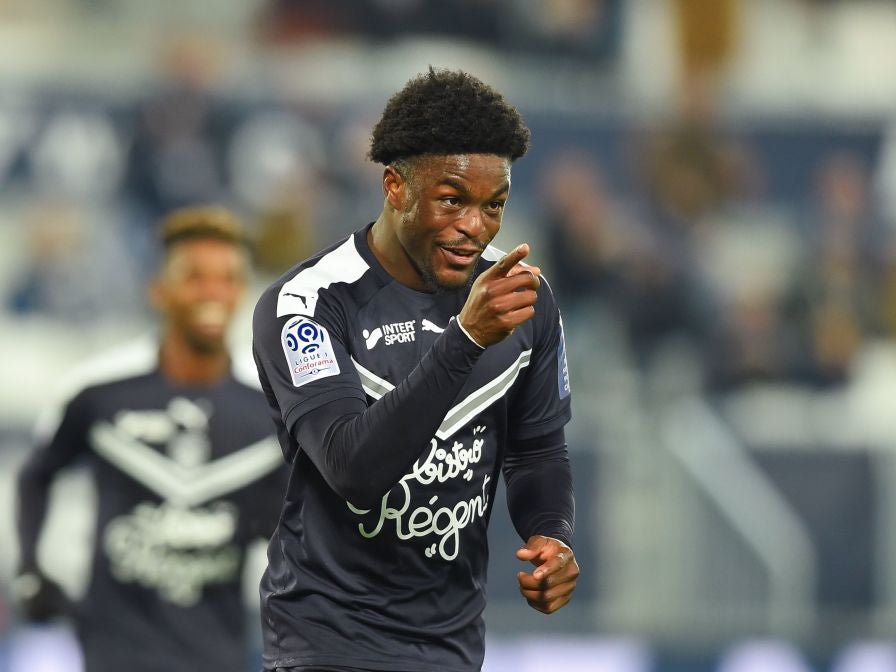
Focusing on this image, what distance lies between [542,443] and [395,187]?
74 centimetres

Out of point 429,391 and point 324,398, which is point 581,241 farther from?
point 429,391

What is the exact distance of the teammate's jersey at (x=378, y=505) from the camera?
11.4 feet

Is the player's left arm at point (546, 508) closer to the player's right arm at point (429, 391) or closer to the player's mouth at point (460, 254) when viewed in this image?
the player's right arm at point (429, 391)

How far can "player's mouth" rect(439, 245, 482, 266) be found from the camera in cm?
338

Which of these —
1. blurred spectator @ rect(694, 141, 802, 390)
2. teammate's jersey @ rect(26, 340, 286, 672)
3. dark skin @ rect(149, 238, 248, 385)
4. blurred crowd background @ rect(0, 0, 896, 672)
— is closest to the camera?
teammate's jersey @ rect(26, 340, 286, 672)

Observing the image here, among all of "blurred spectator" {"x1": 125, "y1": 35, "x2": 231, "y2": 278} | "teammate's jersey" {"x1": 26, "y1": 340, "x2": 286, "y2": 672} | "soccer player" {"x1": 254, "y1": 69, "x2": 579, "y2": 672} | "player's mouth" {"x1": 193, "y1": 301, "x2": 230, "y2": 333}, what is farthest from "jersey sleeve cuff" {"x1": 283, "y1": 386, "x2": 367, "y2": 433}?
"blurred spectator" {"x1": 125, "y1": 35, "x2": 231, "y2": 278}

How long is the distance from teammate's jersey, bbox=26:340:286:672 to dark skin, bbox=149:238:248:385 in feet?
0.23

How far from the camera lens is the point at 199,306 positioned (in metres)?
5.98

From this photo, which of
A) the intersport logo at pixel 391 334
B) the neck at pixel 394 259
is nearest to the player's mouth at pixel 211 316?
the neck at pixel 394 259

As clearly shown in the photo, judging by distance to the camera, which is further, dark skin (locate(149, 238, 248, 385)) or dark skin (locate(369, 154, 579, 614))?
dark skin (locate(149, 238, 248, 385))

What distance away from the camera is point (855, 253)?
1034cm

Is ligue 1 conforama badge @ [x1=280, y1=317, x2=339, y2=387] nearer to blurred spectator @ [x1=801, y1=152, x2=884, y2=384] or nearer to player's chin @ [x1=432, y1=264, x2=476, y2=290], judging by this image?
player's chin @ [x1=432, y1=264, x2=476, y2=290]

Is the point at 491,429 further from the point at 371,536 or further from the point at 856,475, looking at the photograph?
the point at 856,475

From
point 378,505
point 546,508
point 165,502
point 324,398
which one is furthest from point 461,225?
point 165,502
